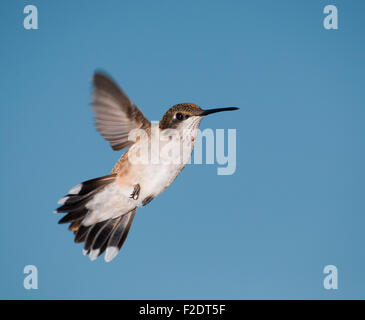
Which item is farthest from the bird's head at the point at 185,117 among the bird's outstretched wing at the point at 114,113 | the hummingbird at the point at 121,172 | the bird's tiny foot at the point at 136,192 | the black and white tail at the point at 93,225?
the black and white tail at the point at 93,225

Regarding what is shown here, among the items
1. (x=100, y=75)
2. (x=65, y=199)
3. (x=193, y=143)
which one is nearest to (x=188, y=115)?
(x=193, y=143)

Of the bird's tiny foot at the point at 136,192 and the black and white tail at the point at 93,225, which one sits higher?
the bird's tiny foot at the point at 136,192

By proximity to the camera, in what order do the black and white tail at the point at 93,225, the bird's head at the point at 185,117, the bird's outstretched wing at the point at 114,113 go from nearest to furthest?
1. the bird's outstretched wing at the point at 114,113
2. the bird's head at the point at 185,117
3. the black and white tail at the point at 93,225

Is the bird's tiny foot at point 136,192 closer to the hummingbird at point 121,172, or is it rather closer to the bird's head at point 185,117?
the hummingbird at point 121,172

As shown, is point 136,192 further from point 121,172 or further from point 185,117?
point 185,117

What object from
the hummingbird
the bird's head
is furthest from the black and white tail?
the bird's head

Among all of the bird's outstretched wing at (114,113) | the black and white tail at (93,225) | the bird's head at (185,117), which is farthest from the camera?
the black and white tail at (93,225)

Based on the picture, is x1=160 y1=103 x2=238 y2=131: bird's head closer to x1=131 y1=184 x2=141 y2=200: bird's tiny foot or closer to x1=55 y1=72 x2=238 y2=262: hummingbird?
x1=55 y1=72 x2=238 y2=262: hummingbird

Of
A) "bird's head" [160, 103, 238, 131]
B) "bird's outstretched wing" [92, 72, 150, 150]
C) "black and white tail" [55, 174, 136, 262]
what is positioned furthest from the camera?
"black and white tail" [55, 174, 136, 262]

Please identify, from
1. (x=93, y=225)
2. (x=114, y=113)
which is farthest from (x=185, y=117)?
(x=93, y=225)
